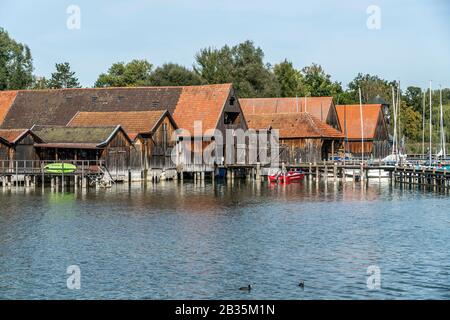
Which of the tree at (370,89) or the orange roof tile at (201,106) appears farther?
the tree at (370,89)

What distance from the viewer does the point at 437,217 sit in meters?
53.6

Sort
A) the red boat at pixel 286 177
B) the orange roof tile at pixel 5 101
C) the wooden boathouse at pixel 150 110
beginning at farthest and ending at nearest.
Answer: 1. the orange roof tile at pixel 5 101
2. the red boat at pixel 286 177
3. the wooden boathouse at pixel 150 110

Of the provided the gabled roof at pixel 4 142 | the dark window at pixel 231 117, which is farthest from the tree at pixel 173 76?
the gabled roof at pixel 4 142

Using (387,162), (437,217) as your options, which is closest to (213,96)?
(387,162)

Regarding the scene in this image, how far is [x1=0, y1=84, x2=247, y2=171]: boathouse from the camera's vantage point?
3600 inches

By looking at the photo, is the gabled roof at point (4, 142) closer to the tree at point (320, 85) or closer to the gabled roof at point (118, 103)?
the gabled roof at point (118, 103)

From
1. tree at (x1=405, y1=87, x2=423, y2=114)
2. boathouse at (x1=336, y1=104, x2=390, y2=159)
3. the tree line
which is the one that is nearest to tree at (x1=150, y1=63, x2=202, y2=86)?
the tree line

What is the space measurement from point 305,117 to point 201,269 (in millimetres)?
64004

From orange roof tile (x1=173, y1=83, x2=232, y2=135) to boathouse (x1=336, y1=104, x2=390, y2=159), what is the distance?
26270 mm

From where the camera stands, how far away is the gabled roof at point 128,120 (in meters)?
83.1

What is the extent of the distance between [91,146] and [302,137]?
28.3 metres

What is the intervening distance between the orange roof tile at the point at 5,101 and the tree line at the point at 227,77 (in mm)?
22220

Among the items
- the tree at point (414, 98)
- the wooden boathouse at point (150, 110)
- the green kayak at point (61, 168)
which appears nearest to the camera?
the green kayak at point (61, 168)
